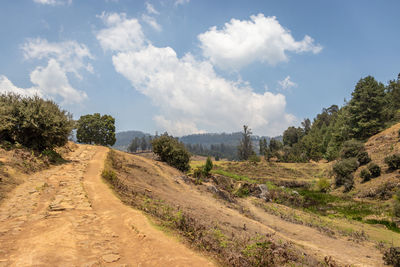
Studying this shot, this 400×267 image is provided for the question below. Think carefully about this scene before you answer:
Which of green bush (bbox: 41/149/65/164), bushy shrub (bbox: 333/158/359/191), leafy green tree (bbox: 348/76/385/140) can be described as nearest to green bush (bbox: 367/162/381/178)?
bushy shrub (bbox: 333/158/359/191)

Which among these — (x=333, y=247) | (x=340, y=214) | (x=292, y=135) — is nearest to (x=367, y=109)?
(x=340, y=214)

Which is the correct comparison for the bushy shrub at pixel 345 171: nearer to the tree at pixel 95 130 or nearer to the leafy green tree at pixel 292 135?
the tree at pixel 95 130

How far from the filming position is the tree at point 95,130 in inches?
1911

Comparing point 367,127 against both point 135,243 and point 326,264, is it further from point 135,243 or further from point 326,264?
point 135,243

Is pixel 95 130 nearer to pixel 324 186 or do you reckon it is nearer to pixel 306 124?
pixel 324 186

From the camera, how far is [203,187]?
21.0m

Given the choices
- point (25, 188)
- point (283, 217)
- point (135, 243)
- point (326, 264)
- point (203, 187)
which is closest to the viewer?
point (135, 243)

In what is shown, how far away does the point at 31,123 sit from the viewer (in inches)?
586

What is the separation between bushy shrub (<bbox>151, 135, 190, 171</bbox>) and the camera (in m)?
25.8

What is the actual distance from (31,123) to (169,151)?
13.6 m

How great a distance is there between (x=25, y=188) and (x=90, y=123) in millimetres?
43384

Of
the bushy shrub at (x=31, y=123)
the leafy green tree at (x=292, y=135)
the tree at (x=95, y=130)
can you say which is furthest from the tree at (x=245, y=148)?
the bushy shrub at (x=31, y=123)

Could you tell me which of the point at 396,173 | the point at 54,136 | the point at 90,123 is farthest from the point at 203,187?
the point at 90,123

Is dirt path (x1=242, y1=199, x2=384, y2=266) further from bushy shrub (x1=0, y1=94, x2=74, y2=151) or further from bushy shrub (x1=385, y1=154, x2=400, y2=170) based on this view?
bushy shrub (x1=385, y1=154, x2=400, y2=170)
